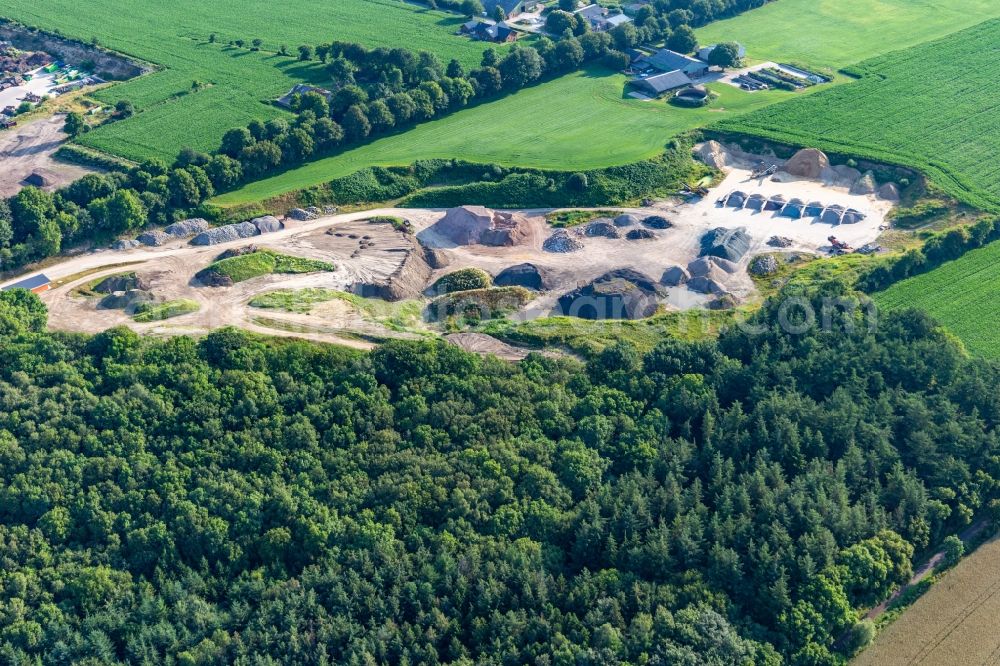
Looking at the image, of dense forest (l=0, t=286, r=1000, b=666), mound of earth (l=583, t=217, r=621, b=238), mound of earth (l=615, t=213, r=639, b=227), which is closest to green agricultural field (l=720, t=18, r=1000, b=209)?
mound of earth (l=615, t=213, r=639, b=227)

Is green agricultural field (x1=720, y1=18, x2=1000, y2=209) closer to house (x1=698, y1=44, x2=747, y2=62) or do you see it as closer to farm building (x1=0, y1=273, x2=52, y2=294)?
house (x1=698, y1=44, x2=747, y2=62)

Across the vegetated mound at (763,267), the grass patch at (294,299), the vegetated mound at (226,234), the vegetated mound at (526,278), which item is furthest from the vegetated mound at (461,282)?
the vegetated mound at (763,267)

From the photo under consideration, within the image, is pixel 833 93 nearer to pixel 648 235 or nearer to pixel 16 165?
pixel 648 235

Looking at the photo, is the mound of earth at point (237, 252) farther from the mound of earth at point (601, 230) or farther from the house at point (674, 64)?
the house at point (674, 64)

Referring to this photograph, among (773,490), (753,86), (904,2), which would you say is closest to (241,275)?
(773,490)

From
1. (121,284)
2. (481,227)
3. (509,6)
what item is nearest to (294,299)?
(121,284)
